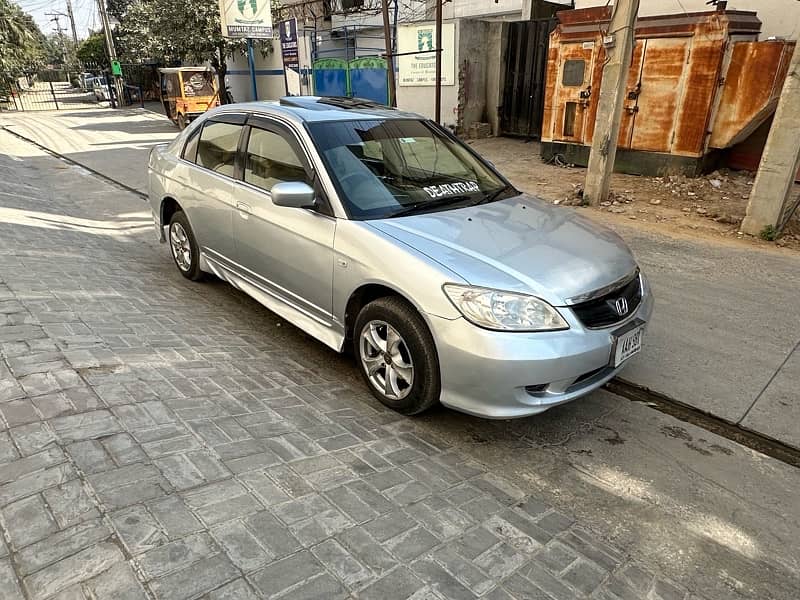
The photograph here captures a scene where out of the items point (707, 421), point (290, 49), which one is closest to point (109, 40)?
point (290, 49)

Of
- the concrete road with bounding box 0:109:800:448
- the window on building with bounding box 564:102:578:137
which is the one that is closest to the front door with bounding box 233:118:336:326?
the concrete road with bounding box 0:109:800:448

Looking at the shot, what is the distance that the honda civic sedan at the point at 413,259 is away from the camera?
271 centimetres

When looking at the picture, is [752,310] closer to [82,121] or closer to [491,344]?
[491,344]

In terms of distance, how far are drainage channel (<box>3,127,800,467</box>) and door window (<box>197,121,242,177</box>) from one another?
3375mm

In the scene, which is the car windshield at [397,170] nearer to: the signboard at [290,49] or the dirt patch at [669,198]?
the dirt patch at [669,198]

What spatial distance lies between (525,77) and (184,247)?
36.1ft

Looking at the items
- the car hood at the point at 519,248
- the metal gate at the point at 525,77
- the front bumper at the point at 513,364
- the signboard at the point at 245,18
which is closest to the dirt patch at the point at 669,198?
the metal gate at the point at 525,77

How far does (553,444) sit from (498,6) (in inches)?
672

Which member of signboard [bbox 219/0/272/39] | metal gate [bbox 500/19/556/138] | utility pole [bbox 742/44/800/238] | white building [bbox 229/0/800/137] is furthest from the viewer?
signboard [bbox 219/0/272/39]

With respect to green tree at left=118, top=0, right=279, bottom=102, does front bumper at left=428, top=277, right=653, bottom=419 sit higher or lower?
lower

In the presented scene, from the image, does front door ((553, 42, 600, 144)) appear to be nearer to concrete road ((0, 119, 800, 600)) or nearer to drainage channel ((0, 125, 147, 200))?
drainage channel ((0, 125, 147, 200))

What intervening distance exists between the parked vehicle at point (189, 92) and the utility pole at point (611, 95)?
16761mm

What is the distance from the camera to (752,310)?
186 inches

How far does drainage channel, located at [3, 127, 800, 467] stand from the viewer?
304 centimetres
